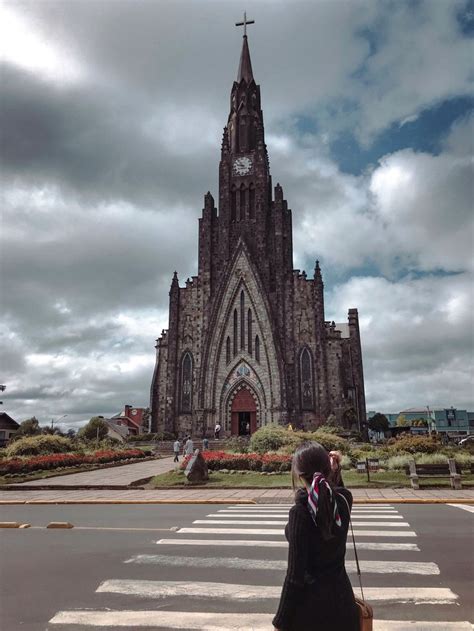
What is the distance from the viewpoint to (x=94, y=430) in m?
48.5

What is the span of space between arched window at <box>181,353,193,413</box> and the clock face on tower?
19433 mm

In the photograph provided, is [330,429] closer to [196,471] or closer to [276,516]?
[196,471]

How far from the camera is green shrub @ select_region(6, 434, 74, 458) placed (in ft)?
100

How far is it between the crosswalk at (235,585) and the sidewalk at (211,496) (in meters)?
5.40

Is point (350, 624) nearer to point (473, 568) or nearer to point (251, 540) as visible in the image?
point (473, 568)

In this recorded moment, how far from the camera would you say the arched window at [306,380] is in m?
46.3

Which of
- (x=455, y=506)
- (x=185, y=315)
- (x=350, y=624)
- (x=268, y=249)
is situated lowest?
(x=455, y=506)

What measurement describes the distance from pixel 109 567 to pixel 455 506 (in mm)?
10016

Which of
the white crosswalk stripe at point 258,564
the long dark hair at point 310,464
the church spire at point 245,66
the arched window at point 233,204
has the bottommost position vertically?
the white crosswalk stripe at point 258,564

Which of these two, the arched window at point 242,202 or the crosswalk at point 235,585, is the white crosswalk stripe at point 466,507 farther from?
the arched window at point 242,202

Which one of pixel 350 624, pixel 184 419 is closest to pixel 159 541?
pixel 350 624

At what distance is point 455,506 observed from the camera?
537 inches

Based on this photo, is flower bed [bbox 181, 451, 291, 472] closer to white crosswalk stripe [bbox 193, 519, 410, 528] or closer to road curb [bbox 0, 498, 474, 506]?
road curb [bbox 0, 498, 474, 506]

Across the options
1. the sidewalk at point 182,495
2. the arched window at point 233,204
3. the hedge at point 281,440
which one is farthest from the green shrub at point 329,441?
the arched window at point 233,204
